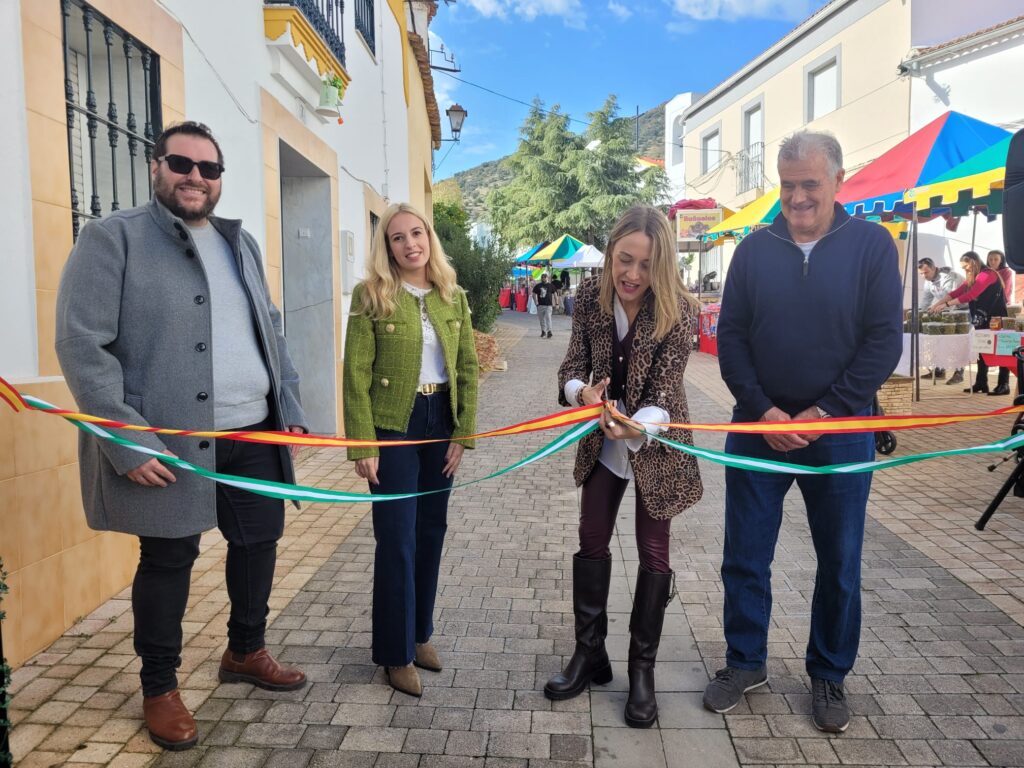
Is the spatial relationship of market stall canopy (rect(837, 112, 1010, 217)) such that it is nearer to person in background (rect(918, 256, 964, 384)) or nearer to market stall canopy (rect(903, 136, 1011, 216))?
market stall canopy (rect(903, 136, 1011, 216))

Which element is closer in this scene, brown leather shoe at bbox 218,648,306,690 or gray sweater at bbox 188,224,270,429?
gray sweater at bbox 188,224,270,429

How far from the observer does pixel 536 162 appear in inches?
1721

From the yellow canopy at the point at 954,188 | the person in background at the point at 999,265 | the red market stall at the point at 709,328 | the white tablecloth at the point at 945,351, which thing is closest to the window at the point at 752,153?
the red market stall at the point at 709,328

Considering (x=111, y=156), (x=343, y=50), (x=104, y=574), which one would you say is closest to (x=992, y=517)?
(x=104, y=574)

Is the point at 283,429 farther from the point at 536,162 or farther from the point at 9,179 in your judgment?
the point at 536,162

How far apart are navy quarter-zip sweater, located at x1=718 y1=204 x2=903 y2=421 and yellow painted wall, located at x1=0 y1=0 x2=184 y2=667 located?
294 centimetres

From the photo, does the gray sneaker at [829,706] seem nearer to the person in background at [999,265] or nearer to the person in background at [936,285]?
the person in background at [999,265]

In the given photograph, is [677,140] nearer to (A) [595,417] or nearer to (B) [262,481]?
(A) [595,417]

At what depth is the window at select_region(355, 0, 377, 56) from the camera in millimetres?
10125

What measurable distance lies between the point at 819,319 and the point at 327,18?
22.4 ft

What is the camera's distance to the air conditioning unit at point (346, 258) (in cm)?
920

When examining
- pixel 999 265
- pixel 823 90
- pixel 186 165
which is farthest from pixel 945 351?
pixel 823 90

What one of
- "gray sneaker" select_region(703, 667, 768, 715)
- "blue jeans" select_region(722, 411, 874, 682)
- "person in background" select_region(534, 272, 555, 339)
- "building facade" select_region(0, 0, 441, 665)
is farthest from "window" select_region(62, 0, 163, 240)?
"person in background" select_region(534, 272, 555, 339)

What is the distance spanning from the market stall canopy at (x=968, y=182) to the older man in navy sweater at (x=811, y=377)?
6.06 m
